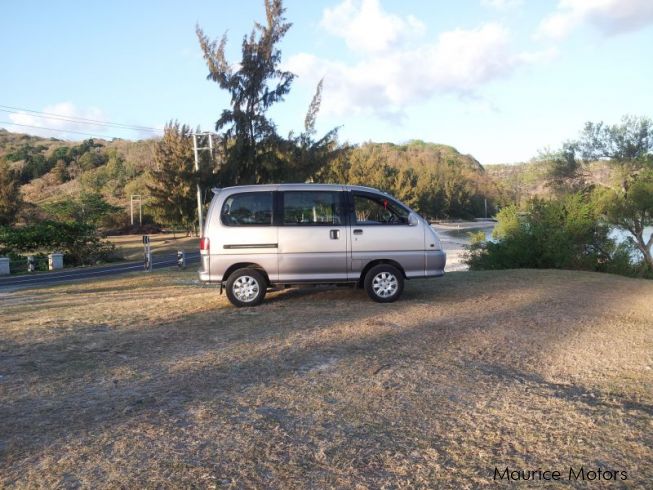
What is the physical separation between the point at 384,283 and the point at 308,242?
141 centimetres

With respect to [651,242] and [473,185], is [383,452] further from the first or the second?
[473,185]

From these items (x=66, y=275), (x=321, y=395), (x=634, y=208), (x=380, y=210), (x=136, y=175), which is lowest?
(x=66, y=275)

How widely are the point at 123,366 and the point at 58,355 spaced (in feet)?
3.21

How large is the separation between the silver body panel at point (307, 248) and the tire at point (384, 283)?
13cm

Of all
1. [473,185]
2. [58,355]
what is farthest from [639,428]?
[473,185]

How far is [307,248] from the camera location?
338 inches

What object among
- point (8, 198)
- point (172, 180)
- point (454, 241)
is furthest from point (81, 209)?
point (454, 241)

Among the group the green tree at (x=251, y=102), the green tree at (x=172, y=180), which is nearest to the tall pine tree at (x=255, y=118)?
the green tree at (x=251, y=102)

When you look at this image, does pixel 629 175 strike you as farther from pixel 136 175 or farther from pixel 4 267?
pixel 136 175

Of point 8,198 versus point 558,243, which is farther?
point 8,198

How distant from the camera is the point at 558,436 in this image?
13.0ft

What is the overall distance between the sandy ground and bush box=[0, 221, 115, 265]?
20.4 meters

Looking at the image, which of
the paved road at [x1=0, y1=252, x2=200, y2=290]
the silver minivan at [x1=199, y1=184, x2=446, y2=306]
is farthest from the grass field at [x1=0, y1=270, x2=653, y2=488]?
the paved road at [x1=0, y1=252, x2=200, y2=290]

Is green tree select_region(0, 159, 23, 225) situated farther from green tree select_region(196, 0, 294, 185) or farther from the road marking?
green tree select_region(196, 0, 294, 185)
